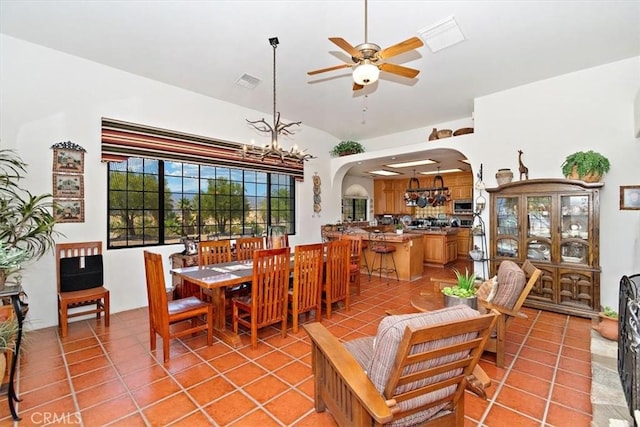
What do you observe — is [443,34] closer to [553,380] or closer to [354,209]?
[553,380]

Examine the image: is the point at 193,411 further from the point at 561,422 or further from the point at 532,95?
the point at 532,95

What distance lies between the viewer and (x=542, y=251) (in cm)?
397

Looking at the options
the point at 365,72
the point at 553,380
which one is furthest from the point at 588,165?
the point at 365,72

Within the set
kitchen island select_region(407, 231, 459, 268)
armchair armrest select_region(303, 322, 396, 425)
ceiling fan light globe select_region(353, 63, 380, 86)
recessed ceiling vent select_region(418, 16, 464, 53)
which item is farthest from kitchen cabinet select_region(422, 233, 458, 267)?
armchair armrest select_region(303, 322, 396, 425)

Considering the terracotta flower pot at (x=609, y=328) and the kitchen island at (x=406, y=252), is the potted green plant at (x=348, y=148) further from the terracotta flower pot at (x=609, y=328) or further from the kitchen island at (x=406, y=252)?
the terracotta flower pot at (x=609, y=328)

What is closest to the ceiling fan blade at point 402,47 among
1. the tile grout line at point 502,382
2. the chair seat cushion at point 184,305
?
the tile grout line at point 502,382

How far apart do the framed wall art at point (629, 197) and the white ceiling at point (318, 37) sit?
5.29 ft

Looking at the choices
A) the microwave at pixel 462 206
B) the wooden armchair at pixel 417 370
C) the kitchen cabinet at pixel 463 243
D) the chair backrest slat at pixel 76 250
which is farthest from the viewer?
the microwave at pixel 462 206

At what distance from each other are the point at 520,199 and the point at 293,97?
380cm

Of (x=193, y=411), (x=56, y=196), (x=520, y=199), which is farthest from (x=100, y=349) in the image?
(x=520, y=199)

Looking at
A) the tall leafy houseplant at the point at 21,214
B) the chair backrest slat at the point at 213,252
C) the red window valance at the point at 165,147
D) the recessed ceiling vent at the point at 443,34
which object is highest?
the recessed ceiling vent at the point at 443,34

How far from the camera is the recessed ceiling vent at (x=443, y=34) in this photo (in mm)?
3010

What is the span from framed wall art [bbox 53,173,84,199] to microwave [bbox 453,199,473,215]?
8357 mm

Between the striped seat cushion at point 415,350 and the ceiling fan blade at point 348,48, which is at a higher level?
the ceiling fan blade at point 348,48
